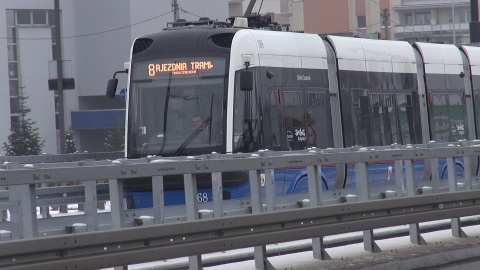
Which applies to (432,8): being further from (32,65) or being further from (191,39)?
(191,39)

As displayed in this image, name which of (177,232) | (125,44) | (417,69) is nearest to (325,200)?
(177,232)

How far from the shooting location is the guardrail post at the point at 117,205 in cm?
1066

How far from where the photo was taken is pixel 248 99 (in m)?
19.7

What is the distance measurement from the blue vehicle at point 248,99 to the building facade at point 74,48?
142ft

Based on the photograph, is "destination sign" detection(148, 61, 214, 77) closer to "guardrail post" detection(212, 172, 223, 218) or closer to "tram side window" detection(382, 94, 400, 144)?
"tram side window" detection(382, 94, 400, 144)

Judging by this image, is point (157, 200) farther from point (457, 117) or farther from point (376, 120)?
point (457, 117)

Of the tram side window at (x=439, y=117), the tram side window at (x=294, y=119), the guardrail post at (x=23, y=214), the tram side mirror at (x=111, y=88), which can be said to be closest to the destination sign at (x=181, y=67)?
the tram side mirror at (x=111, y=88)

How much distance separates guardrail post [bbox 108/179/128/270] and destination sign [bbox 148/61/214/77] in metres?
9.27

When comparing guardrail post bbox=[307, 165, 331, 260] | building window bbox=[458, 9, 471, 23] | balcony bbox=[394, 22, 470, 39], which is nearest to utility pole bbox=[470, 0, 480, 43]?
guardrail post bbox=[307, 165, 331, 260]

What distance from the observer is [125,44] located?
68.7 metres

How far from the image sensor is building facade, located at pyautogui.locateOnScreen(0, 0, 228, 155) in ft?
223

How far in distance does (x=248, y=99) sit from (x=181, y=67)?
131 cm

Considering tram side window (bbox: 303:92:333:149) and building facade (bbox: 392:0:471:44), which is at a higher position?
building facade (bbox: 392:0:471:44)

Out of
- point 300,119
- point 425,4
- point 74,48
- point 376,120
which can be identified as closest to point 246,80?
point 300,119
